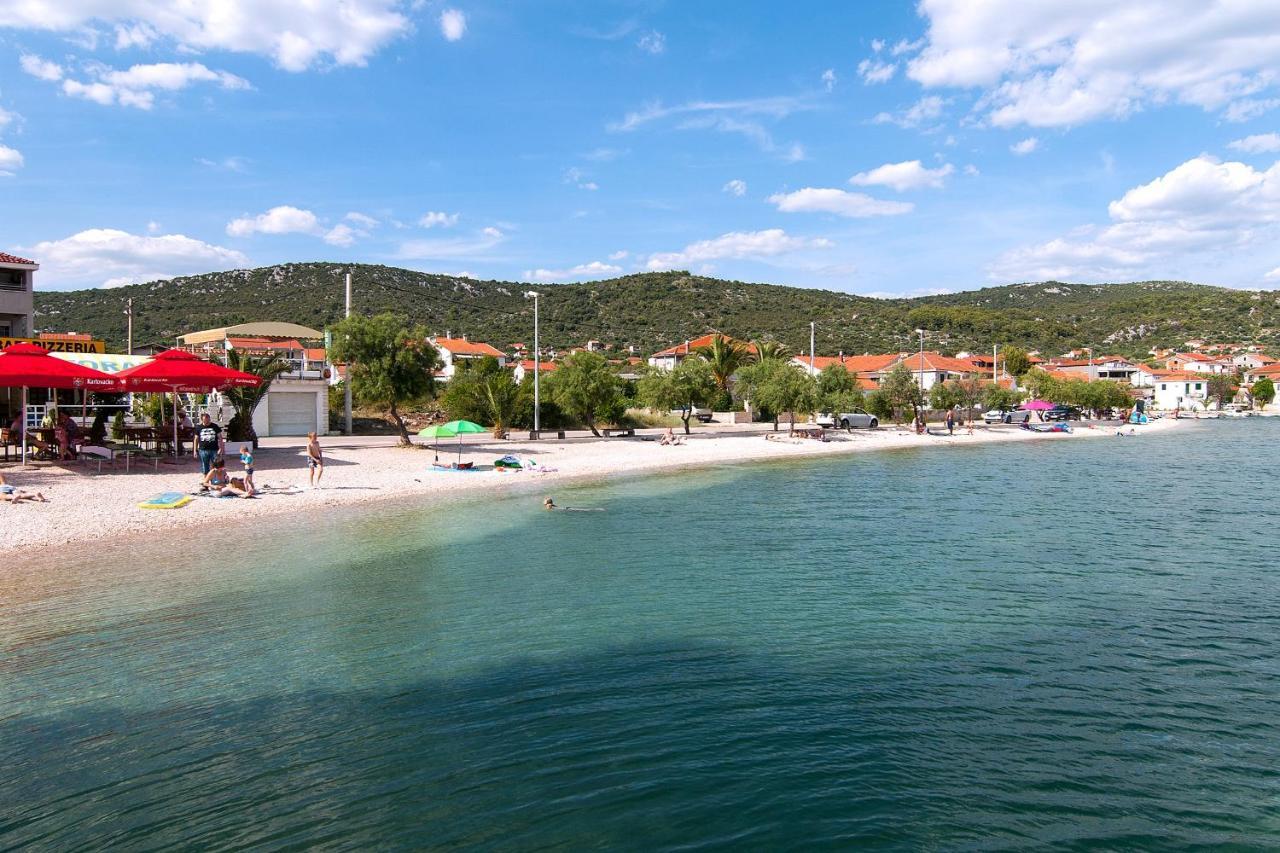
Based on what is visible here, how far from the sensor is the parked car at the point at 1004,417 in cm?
7381

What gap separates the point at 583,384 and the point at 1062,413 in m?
62.4

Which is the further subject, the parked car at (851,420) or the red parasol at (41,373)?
the parked car at (851,420)

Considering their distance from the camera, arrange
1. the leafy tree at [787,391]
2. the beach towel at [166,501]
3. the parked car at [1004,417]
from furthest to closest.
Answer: the parked car at [1004,417] < the leafy tree at [787,391] < the beach towel at [166,501]

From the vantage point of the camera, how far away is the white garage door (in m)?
39.4

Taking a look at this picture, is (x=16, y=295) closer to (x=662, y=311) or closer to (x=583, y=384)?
(x=583, y=384)

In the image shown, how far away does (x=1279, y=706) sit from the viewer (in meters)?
8.27

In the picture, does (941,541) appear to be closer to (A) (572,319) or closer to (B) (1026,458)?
(B) (1026,458)

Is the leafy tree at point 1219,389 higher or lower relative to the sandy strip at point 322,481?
higher

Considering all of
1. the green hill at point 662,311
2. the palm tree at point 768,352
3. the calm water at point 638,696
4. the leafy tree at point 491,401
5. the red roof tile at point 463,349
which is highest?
the green hill at point 662,311

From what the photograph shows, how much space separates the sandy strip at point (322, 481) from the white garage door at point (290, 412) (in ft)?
9.54

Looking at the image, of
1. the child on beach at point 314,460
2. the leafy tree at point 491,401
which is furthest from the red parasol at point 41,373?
the leafy tree at point 491,401

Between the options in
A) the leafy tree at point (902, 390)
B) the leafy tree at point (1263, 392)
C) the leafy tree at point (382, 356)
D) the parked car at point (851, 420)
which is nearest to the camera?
the leafy tree at point (382, 356)

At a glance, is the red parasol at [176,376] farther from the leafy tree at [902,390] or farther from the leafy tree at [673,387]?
the leafy tree at [902,390]

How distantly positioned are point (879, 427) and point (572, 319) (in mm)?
70260
